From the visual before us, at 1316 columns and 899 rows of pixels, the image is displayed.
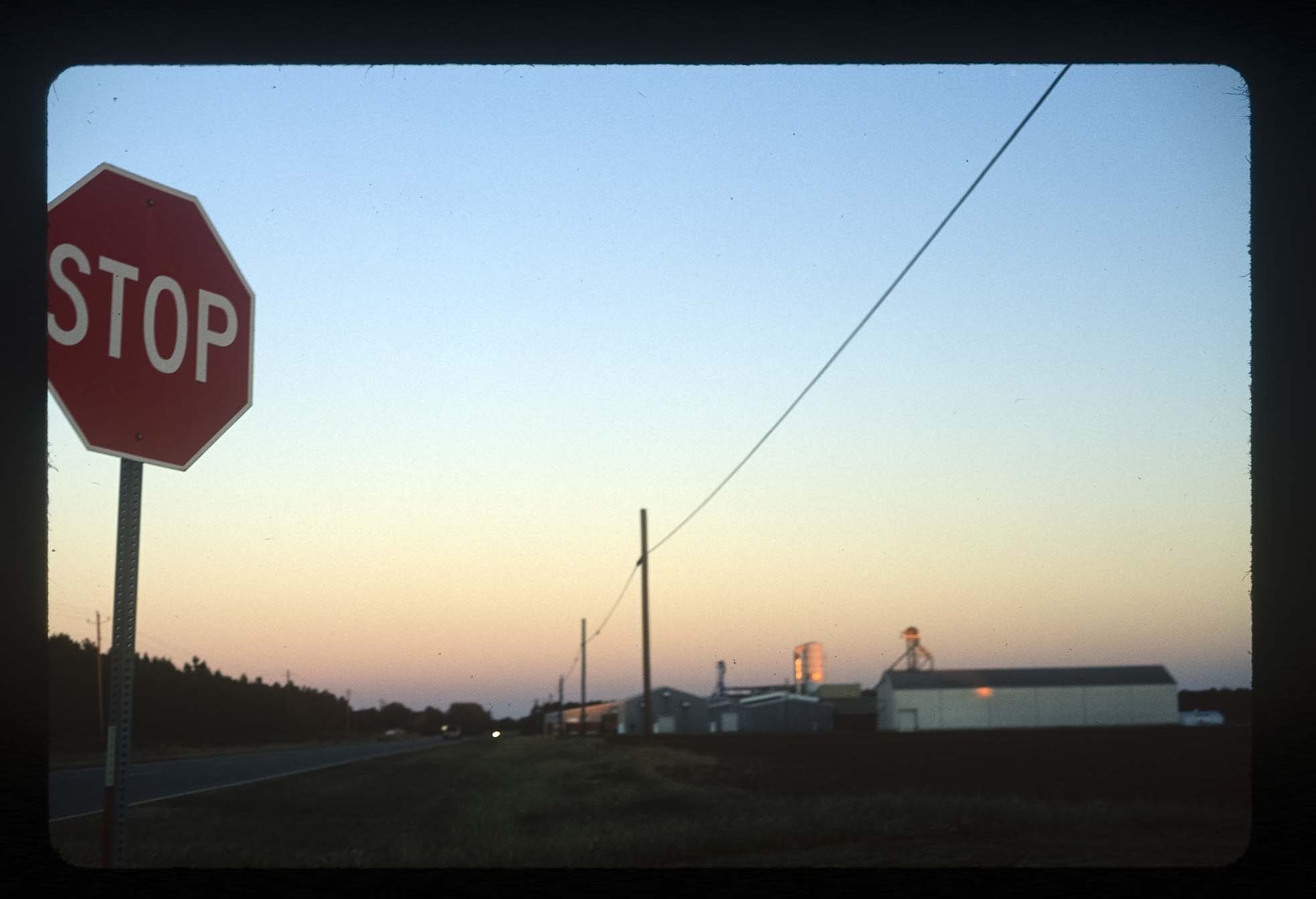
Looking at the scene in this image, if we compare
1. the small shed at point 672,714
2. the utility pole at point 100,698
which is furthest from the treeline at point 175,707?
the small shed at point 672,714

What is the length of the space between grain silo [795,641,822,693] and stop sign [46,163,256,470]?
224 feet

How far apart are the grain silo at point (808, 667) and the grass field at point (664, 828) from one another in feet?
160

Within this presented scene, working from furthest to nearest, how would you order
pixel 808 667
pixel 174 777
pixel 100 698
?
pixel 808 667
pixel 100 698
pixel 174 777

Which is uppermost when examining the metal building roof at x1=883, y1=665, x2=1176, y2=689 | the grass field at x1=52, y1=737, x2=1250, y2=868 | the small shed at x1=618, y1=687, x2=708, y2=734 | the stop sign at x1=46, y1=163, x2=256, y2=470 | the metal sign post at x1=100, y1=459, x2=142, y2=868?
the stop sign at x1=46, y1=163, x2=256, y2=470

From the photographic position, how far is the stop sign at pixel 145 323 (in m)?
2.47

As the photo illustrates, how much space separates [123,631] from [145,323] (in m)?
0.69

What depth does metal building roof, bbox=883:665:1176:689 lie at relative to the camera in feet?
209

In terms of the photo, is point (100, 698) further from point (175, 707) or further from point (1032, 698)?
point (1032, 698)

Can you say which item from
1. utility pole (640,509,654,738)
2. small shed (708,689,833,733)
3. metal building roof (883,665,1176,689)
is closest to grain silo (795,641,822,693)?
small shed (708,689,833,733)

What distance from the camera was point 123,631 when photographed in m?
2.79

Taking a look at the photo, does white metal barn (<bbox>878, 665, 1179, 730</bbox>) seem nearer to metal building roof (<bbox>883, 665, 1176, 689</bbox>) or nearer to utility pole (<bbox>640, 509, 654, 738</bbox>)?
metal building roof (<bbox>883, 665, 1176, 689</bbox>)

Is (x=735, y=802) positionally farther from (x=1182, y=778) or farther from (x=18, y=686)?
(x=18, y=686)

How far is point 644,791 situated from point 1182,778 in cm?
902

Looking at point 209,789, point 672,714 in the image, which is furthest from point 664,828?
point 672,714
